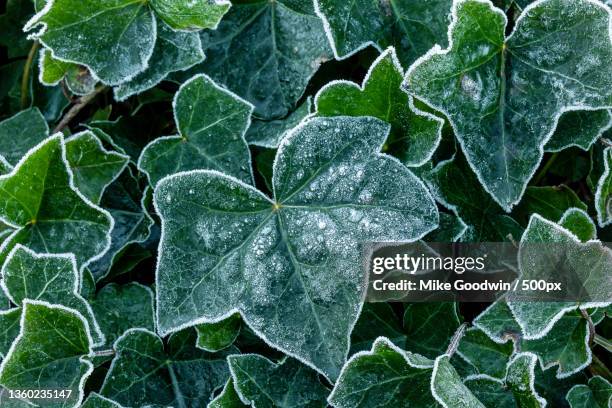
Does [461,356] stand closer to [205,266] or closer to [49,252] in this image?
[205,266]

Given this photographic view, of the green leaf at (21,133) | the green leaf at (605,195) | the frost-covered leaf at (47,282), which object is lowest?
the frost-covered leaf at (47,282)

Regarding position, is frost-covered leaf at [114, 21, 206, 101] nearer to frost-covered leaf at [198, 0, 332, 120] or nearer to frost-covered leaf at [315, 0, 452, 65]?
frost-covered leaf at [198, 0, 332, 120]

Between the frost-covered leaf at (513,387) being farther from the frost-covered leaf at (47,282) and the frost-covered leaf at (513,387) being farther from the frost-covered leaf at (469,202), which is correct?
the frost-covered leaf at (47,282)

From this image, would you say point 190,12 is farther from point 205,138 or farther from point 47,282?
point 47,282

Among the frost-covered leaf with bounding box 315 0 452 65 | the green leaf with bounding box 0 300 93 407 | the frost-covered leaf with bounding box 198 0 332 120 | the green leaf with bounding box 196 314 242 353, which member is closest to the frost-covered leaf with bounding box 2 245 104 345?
the green leaf with bounding box 0 300 93 407

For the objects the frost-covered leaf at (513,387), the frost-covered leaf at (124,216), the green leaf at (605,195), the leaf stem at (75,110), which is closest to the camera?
the frost-covered leaf at (513,387)

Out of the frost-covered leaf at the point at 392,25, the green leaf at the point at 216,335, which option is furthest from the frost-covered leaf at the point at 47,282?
the frost-covered leaf at the point at 392,25
